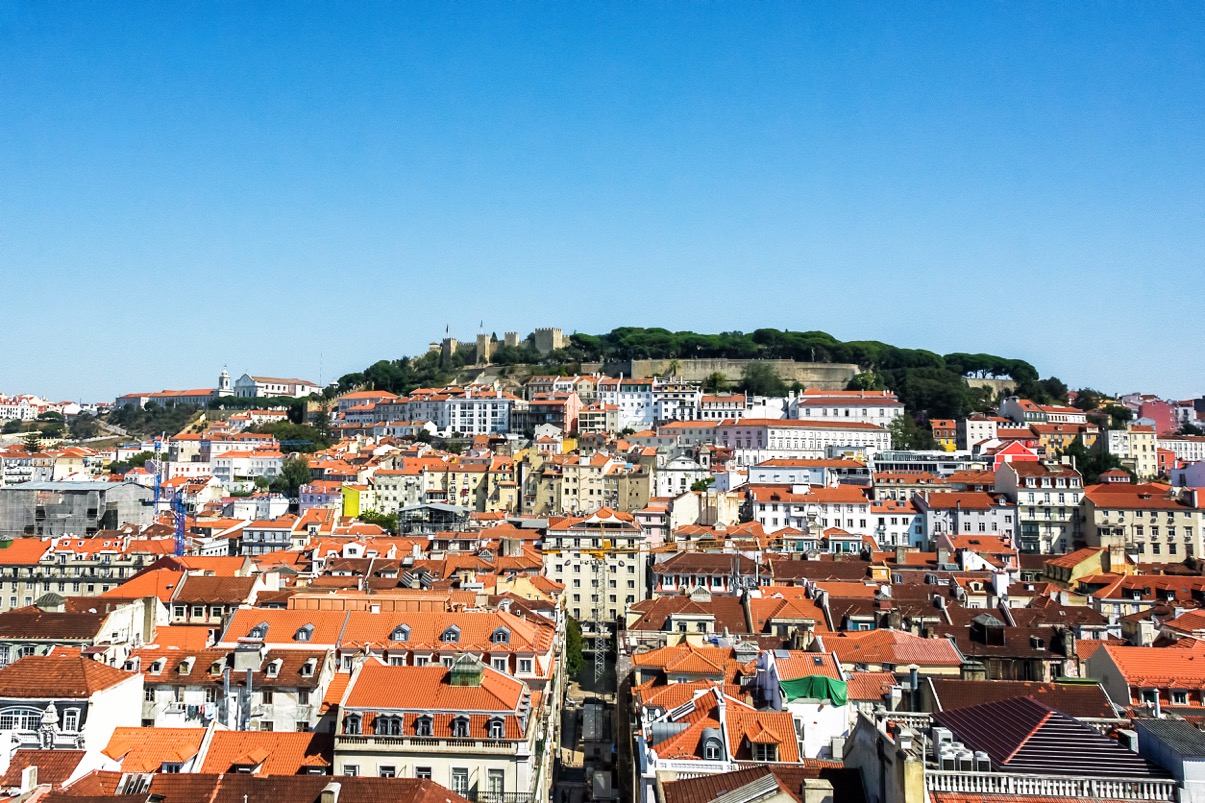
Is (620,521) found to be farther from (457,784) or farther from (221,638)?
(457,784)

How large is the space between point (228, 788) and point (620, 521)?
139 feet

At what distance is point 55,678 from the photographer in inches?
936

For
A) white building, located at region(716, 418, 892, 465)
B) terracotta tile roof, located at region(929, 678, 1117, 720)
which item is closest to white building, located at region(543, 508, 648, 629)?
terracotta tile roof, located at region(929, 678, 1117, 720)

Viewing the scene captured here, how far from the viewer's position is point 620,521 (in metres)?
60.7

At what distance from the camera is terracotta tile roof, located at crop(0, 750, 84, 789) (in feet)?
63.9

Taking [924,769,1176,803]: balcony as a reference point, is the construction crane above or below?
below

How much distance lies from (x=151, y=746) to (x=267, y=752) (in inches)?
104

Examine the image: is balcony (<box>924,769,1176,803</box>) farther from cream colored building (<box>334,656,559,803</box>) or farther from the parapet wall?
the parapet wall

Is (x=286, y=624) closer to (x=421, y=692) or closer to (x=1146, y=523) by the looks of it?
(x=421, y=692)

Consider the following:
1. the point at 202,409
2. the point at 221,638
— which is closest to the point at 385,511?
the point at 221,638

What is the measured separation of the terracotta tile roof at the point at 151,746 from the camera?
2214 centimetres

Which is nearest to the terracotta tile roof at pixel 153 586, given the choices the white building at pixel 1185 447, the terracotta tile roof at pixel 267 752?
the terracotta tile roof at pixel 267 752

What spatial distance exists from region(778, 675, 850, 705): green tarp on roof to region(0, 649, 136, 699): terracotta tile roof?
1528 centimetres

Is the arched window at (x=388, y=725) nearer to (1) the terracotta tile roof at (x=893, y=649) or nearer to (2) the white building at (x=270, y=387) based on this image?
(1) the terracotta tile roof at (x=893, y=649)
